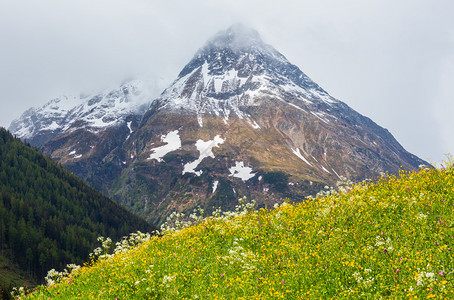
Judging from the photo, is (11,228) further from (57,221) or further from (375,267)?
(375,267)

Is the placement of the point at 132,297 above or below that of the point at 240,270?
below

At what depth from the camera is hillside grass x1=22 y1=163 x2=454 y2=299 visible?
689 centimetres

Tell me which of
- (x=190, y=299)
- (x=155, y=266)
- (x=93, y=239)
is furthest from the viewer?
(x=93, y=239)

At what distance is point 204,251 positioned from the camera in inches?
426

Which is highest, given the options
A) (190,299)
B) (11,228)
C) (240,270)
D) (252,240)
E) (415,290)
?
(415,290)

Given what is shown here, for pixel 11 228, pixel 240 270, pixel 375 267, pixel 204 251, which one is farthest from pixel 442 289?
pixel 11 228

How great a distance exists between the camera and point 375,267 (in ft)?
23.8

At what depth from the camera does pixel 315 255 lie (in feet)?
27.8

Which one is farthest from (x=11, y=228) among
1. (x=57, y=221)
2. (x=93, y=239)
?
(x=93, y=239)

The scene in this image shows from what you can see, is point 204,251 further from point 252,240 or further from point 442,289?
point 442,289

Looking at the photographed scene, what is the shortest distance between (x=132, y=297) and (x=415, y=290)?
687 cm

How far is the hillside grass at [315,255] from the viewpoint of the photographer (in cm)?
689

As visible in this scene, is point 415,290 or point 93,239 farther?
point 93,239

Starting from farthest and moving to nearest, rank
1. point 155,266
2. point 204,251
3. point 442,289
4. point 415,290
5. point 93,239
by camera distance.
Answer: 1. point 93,239
2. point 204,251
3. point 155,266
4. point 415,290
5. point 442,289
